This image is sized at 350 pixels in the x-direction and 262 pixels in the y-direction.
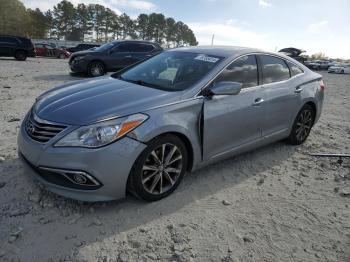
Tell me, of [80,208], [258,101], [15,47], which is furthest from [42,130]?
[15,47]

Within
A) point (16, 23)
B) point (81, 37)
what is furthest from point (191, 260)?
point (81, 37)

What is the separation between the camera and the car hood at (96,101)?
10.1 ft

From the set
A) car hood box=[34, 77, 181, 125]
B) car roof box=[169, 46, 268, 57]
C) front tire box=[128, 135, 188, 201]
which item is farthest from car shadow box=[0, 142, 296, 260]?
car roof box=[169, 46, 268, 57]

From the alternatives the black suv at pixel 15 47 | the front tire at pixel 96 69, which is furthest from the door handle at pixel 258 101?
the black suv at pixel 15 47

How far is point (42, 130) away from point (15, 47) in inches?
867

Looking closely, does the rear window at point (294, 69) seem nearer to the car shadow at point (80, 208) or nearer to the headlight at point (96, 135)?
the car shadow at point (80, 208)

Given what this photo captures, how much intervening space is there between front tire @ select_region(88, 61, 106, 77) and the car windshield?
8.84 m

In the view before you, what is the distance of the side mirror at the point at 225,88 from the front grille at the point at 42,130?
1629mm

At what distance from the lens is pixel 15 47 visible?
72.6 feet

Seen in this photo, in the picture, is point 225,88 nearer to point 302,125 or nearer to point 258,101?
point 258,101

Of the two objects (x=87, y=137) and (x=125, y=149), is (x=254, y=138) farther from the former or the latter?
(x=87, y=137)

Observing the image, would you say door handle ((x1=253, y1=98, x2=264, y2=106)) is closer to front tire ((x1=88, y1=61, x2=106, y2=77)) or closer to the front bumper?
the front bumper

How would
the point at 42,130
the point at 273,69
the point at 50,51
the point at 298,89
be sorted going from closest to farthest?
the point at 42,130, the point at 273,69, the point at 298,89, the point at 50,51

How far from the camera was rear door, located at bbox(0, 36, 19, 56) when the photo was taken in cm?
2186
